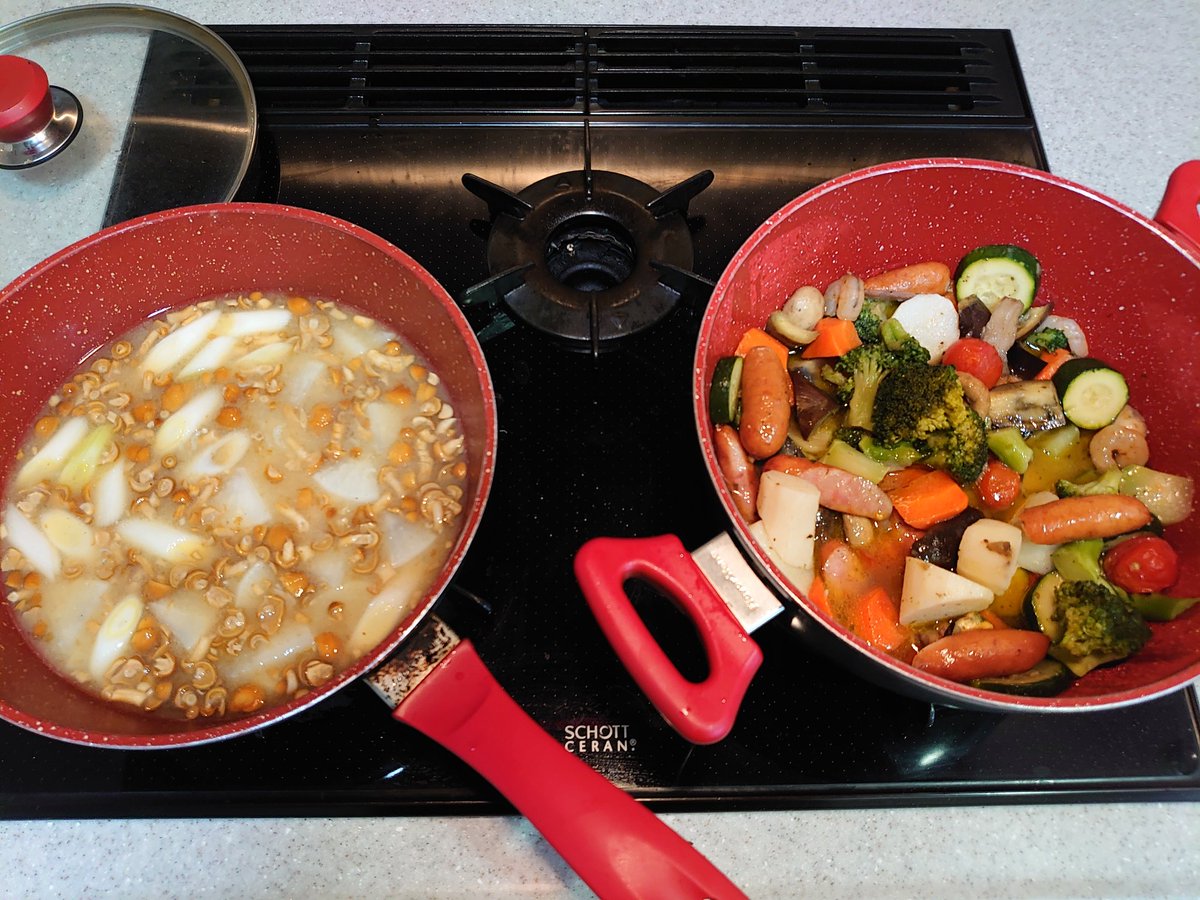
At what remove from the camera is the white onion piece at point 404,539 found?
43.4 inches

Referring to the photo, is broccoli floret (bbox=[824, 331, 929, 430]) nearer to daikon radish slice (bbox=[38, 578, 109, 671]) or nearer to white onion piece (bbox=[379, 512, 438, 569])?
white onion piece (bbox=[379, 512, 438, 569])

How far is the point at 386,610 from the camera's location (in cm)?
105

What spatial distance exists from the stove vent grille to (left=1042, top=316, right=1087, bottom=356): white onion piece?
1.47ft

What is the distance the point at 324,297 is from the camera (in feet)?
4.25

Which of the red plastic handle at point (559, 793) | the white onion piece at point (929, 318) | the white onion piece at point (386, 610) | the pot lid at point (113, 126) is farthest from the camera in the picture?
the pot lid at point (113, 126)

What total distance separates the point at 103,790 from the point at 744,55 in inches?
60.1

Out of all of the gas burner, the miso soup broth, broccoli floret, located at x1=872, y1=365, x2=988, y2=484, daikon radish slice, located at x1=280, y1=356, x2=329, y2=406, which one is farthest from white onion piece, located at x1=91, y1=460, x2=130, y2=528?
broccoli floret, located at x1=872, y1=365, x2=988, y2=484

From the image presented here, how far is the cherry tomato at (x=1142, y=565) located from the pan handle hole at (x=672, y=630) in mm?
554

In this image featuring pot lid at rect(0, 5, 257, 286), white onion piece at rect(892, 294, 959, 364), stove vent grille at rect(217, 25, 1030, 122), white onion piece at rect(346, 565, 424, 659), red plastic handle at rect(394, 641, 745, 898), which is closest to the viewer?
red plastic handle at rect(394, 641, 745, 898)

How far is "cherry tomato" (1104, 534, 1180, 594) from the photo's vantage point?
3.50 feet

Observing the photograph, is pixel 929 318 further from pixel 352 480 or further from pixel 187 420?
pixel 187 420

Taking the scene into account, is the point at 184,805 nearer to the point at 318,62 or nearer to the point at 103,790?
the point at 103,790

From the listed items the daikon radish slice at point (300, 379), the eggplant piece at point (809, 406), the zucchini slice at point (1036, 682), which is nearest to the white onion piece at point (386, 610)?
the daikon radish slice at point (300, 379)

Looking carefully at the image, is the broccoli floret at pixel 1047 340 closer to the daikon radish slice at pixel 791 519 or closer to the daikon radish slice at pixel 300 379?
the daikon radish slice at pixel 791 519
